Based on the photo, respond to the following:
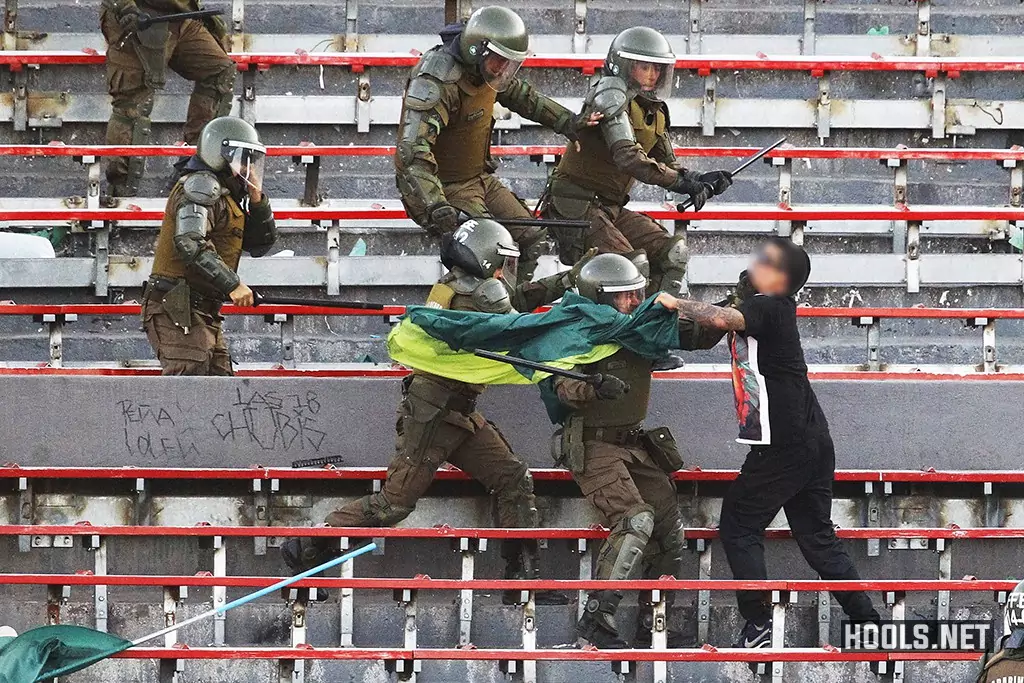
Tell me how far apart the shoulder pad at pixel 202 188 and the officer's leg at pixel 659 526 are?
284cm

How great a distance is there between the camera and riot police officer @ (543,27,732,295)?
39.4 feet

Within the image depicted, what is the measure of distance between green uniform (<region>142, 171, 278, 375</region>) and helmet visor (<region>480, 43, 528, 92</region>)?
148 cm

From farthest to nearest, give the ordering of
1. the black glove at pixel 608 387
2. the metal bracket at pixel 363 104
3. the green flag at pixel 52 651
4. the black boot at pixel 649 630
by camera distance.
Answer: the metal bracket at pixel 363 104 < the black boot at pixel 649 630 < the black glove at pixel 608 387 < the green flag at pixel 52 651

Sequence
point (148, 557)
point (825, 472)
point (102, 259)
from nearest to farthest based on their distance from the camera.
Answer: point (825, 472)
point (148, 557)
point (102, 259)

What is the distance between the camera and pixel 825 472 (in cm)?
1086

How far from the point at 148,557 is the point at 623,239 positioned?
3.25 m

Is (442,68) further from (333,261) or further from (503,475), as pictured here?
(503,475)

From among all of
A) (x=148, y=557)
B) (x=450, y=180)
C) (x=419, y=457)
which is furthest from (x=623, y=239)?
(x=148, y=557)

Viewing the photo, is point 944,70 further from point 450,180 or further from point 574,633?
point 574,633

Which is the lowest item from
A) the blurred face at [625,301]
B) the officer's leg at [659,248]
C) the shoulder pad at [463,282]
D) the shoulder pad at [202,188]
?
the blurred face at [625,301]

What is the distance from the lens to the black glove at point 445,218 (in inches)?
464

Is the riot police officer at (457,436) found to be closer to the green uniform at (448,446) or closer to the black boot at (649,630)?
the green uniform at (448,446)

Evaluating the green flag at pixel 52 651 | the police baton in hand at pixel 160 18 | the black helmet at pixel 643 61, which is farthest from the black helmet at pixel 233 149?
the green flag at pixel 52 651

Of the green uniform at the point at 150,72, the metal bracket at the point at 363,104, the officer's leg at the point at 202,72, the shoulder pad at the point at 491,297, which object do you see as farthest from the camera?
the metal bracket at the point at 363,104
